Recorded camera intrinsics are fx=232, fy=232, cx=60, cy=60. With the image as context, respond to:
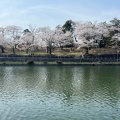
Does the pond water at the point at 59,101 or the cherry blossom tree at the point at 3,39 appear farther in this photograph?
the cherry blossom tree at the point at 3,39

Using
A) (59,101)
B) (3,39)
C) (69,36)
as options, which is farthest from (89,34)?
(59,101)

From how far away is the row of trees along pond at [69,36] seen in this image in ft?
201

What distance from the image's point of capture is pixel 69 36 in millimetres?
67375

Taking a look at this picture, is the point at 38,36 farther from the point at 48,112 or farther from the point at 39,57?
the point at 48,112

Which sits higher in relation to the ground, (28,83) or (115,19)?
(115,19)

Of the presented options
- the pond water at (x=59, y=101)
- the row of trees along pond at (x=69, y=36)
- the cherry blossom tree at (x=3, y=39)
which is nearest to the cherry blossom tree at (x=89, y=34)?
the row of trees along pond at (x=69, y=36)

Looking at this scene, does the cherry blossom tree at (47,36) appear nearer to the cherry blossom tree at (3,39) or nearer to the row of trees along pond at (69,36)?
the row of trees along pond at (69,36)

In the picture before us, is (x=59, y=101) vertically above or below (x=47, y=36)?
below

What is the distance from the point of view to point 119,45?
213 ft

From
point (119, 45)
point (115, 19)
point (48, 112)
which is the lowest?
point (48, 112)

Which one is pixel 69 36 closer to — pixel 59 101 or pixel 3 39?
pixel 3 39

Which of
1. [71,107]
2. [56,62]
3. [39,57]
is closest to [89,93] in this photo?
→ [71,107]

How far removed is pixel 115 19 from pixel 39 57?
1150 inches

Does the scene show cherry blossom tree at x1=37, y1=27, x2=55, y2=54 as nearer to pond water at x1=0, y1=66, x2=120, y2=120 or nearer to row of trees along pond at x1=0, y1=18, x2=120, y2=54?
row of trees along pond at x1=0, y1=18, x2=120, y2=54
